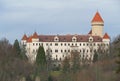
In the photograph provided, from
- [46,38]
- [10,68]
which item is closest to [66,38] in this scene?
[46,38]

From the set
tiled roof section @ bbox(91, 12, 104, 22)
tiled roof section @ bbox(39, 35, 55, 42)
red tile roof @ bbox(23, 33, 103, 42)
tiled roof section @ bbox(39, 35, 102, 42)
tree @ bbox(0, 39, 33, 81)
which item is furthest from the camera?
tiled roof section @ bbox(91, 12, 104, 22)

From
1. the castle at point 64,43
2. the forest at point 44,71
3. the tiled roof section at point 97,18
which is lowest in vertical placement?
the forest at point 44,71

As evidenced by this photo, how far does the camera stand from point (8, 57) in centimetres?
7694

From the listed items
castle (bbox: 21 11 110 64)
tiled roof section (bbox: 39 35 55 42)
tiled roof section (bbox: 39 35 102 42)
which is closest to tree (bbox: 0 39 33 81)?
castle (bbox: 21 11 110 64)

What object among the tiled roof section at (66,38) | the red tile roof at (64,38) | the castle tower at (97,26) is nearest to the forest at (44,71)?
the red tile roof at (64,38)

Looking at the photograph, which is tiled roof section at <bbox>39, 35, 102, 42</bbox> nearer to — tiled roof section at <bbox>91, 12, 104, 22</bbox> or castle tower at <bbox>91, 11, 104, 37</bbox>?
castle tower at <bbox>91, 11, 104, 37</bbox>

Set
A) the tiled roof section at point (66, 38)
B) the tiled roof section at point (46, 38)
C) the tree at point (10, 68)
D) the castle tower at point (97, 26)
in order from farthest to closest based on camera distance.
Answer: the castle tower at point (97, 26) < the tiled roof section at point (46, 38) < the tiled roof section at point (66, 38) < the tree at point (10, 68)

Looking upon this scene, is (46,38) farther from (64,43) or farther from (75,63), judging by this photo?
(75,63)

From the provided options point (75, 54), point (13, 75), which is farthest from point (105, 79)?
point (75, 54)

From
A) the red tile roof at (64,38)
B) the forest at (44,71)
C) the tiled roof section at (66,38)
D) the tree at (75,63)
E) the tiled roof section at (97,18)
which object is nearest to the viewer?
the forest at (44,71)

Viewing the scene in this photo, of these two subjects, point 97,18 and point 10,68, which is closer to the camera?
point 10,68

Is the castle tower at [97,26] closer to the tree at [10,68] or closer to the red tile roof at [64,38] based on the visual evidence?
the red tile roof at [64,38]

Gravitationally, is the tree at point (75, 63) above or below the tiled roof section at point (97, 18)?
below

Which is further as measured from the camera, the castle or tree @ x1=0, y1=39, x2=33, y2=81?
the castle
